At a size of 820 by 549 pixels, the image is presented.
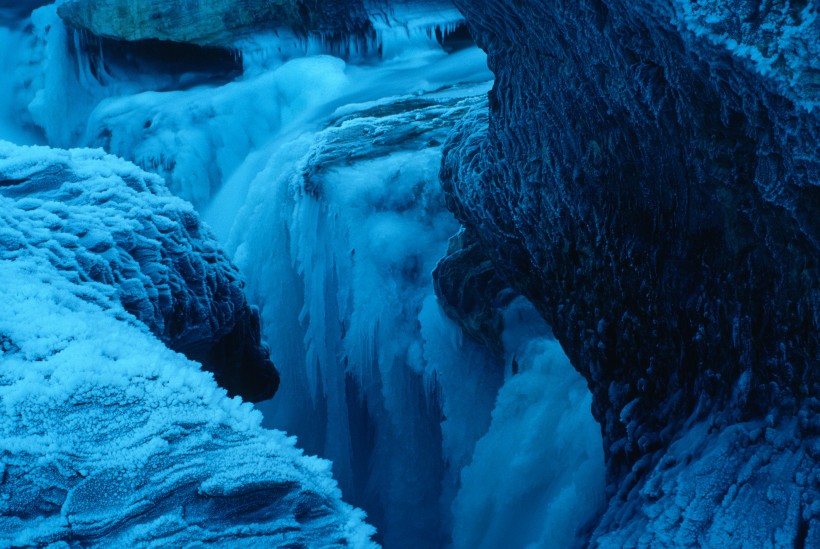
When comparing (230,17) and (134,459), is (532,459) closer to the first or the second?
(134,459)

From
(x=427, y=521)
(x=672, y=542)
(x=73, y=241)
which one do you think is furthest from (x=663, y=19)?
(x=427, y=521)

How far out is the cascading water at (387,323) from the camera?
11.8 ft

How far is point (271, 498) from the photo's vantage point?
5.22 ft

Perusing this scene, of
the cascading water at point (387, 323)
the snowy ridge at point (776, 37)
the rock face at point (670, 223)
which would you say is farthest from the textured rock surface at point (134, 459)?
the cascading water at point (387, 323)

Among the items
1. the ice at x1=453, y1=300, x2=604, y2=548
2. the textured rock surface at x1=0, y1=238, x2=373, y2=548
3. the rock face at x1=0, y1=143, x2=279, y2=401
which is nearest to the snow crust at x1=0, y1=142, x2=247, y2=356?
the rock face at x1=0, y1=143, x2=279, y2=401

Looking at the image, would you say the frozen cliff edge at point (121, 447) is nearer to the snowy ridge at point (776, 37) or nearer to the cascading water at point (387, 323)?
the snowy ridge at point (776, 37)

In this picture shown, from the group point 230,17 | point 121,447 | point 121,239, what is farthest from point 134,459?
point 230,17

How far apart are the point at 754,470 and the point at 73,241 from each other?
2.02m

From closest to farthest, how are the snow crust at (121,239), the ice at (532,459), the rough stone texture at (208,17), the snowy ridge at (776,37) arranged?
the snowy ridge at (776,37) < the snow crust at (121,239) < the ice at (532,459) < the rough stone texture at (208,17)

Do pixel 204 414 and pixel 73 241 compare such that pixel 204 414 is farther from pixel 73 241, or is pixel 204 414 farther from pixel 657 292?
pixel 657 292

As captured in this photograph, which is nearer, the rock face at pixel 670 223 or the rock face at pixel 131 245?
the rock face at pixel 670 223

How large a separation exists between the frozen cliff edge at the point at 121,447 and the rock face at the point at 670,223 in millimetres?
836

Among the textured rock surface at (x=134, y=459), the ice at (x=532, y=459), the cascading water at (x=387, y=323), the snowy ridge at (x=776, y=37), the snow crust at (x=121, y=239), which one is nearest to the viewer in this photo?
the textured rock surface at (x=134, y=459)

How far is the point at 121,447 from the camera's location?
5.28 feet
